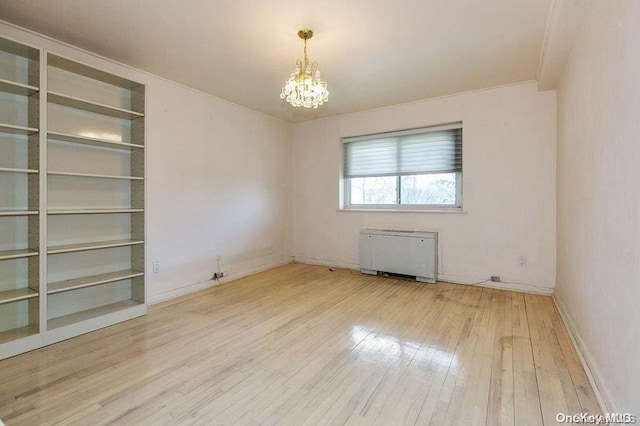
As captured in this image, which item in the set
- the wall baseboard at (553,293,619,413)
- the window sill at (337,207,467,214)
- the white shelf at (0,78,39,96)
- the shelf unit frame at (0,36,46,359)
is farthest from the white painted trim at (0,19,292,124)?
the wall baseboard at (553,293,619,413)

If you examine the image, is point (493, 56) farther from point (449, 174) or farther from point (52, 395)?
point (52, 395)

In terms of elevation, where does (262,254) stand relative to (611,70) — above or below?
below

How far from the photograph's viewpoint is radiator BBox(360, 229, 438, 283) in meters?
3.99

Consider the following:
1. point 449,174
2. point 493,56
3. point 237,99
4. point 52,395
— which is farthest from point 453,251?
point 52,395

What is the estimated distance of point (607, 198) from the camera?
5.39 feet

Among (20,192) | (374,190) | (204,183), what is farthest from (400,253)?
(20,192)

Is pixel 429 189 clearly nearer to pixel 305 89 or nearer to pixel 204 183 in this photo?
pixel 305 89

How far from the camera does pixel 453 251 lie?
4039 mm

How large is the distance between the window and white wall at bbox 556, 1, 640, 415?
5.26 ft

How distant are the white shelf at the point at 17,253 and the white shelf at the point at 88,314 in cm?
61

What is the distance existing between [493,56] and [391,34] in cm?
113

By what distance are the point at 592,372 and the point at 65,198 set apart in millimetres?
4131

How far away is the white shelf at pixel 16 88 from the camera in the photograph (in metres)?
2.18

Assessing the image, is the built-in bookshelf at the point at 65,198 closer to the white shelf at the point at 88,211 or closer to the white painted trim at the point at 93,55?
the white shelf at the point at 88,211
